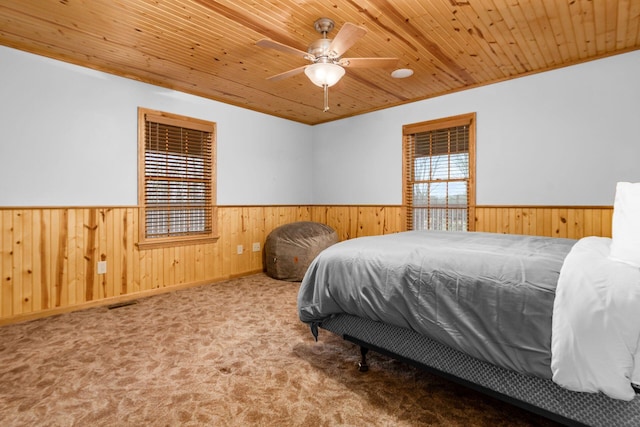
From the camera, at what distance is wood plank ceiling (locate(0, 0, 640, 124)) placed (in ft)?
7.84

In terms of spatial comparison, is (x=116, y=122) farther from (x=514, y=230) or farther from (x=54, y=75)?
(x=514, y=230)

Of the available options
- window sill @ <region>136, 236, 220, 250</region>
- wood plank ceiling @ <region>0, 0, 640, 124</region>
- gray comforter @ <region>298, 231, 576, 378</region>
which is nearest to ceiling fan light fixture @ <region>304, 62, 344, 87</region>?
wood plank ceiling @ <region>0, 0, 640, 124</region>

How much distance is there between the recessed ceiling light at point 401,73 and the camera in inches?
138

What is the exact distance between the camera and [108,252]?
349 centimetres

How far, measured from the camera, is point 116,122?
354 centimetres

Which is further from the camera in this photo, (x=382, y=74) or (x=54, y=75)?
(x=382, y=74)

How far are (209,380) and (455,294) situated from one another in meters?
1.54

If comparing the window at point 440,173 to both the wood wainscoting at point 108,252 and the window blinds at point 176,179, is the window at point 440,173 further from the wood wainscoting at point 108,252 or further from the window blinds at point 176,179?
the window blinds at point 176,179

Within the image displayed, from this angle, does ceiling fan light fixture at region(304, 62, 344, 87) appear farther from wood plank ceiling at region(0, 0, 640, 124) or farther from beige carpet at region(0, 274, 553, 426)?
beige carpet at region(0, 274, 553, 426)

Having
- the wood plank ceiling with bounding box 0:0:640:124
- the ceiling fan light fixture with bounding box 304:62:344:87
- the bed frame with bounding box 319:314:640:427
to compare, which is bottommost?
the bed frame with bounding box 319:314:640:427

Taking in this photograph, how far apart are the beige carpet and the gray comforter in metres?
0.40

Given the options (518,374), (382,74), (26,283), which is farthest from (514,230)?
(26,283)

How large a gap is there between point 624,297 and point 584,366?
11.1 inches

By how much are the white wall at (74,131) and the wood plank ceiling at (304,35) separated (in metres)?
0.17
